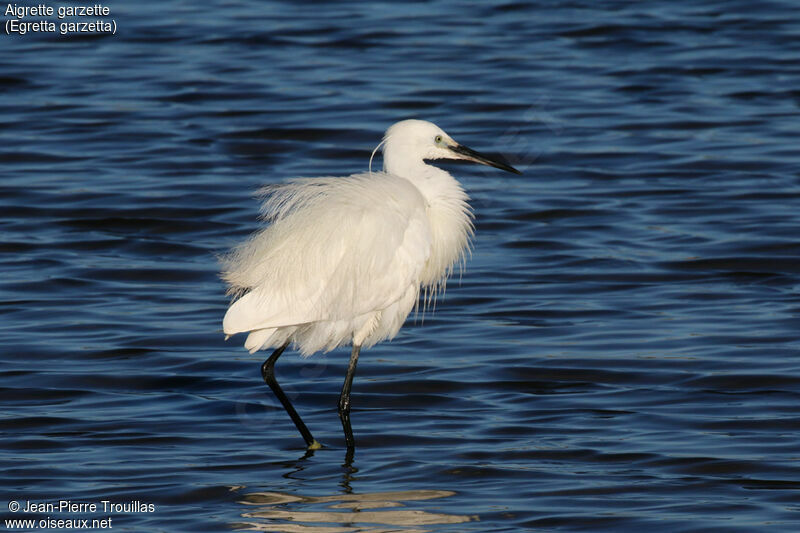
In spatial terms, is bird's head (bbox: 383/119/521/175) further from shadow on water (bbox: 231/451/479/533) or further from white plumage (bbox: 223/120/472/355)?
shadow on water (bbox: 231/451/479/533)

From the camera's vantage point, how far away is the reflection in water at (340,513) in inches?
214

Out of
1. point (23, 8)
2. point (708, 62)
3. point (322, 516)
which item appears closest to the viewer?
point (322, 516)

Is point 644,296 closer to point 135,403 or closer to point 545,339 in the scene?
point 545,339

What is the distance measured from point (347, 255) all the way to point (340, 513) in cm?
132

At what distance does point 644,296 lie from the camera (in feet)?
28.8

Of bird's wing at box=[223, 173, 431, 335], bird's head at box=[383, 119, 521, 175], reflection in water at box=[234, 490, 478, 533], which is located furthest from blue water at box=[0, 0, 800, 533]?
bird's head at box=[383, 119, 521, 175]

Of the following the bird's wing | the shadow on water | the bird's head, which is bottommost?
the shadow on water

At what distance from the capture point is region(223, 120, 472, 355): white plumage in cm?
636

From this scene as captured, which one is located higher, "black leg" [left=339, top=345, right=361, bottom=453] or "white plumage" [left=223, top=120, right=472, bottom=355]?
"white plumage" [left=223, top=120, right=472, bottom=355]

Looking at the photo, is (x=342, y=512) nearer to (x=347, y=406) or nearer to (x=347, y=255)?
(x=347, y=406)

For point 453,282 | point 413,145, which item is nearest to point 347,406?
point 413,145

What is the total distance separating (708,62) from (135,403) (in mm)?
9647

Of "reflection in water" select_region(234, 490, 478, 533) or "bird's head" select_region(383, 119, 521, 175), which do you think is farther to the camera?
"bird's head" select_region(383, 119, 521, 175)

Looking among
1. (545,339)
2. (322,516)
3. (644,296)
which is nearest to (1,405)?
(322,516)
